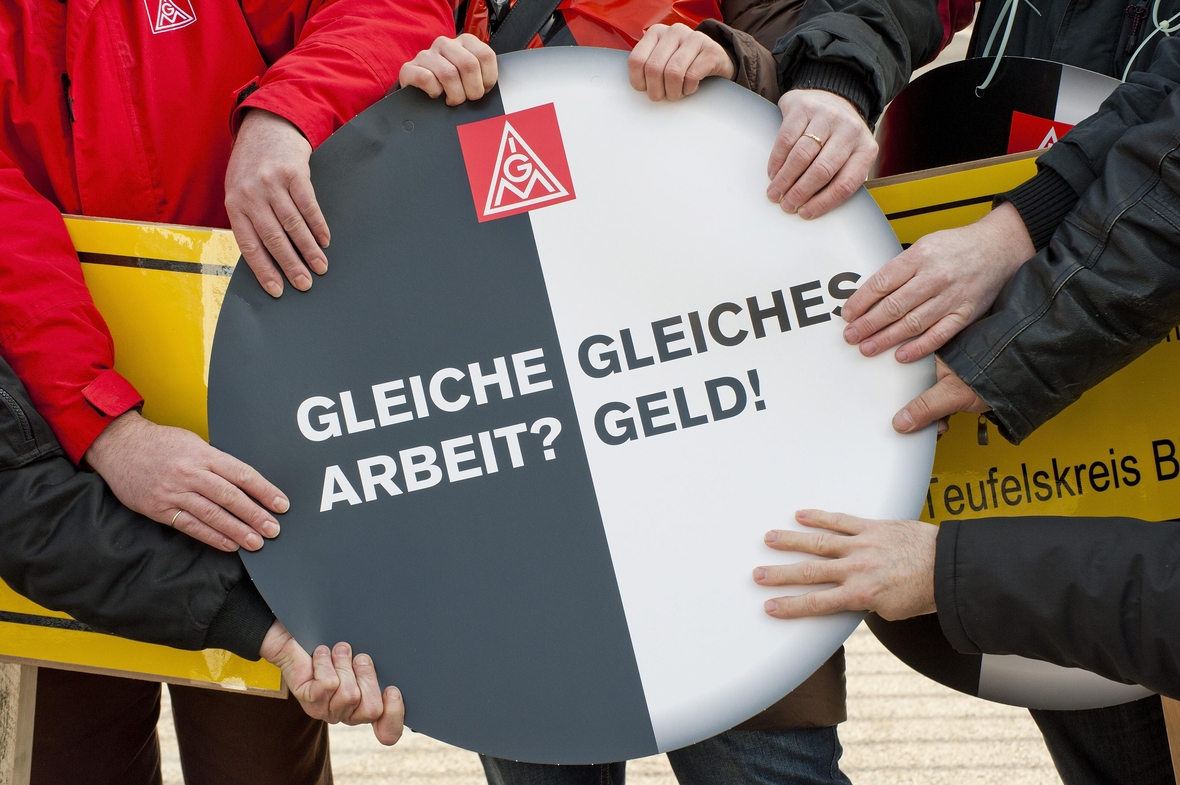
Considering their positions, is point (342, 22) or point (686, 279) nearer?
point (686, 279)

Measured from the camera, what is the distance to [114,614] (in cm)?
128

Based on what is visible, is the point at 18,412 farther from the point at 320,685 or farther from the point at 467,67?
the point at 467,67

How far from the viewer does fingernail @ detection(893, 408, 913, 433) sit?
1.24 m

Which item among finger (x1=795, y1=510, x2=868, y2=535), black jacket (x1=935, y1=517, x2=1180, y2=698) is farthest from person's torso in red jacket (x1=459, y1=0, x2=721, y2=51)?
black jacket (x1=935, y1=517, x2=1180, y2=698)

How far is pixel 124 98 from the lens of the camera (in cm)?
135

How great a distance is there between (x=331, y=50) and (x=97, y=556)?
801 millimetres

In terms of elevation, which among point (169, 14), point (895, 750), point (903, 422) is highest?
point (169, 14)

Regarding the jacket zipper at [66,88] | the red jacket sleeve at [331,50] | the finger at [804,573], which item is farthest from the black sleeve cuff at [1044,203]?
the jacket zipper at [66,88]

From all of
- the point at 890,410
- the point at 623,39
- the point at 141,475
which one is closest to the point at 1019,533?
the point at 890,410

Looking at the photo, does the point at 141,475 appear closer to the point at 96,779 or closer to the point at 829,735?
the point at 96,779

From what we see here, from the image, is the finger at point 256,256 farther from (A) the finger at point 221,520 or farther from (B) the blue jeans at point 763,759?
(B) the blue jeans at point 763,759

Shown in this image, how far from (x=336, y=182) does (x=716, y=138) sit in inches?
21.5

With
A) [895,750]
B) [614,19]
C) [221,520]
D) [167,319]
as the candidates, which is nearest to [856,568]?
[221,520]

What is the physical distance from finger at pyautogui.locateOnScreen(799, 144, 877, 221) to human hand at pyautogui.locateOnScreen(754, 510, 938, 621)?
42cm
